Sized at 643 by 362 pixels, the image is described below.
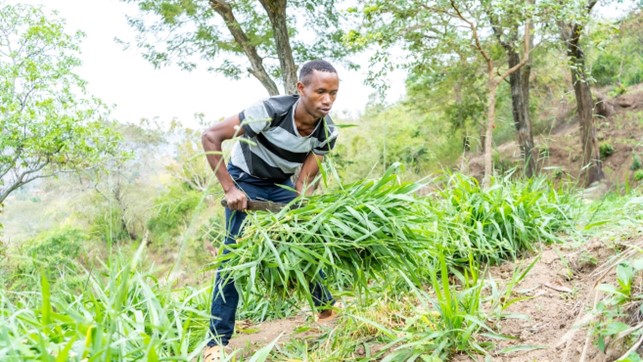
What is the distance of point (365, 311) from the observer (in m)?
2.46

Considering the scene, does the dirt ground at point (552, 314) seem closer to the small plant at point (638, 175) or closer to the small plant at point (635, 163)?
the small plant at point (638, 175)

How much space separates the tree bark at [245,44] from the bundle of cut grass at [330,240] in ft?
25.6

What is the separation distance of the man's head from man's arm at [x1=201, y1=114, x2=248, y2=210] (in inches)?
14.8

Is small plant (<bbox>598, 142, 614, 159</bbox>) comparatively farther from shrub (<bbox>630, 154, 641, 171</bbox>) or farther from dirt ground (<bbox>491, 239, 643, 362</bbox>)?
dirt ground (<bbox>491, 239, 643, 362</bbox>)

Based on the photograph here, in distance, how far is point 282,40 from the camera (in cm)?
908

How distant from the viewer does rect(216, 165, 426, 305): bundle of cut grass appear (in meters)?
1.99

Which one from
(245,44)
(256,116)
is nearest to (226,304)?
(256,116)

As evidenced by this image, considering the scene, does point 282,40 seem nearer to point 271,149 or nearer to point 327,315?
point 271,149

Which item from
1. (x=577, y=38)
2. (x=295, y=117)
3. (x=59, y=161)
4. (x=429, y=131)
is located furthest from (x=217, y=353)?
Answer: (x=429, y=131)

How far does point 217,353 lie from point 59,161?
13129 millimetres

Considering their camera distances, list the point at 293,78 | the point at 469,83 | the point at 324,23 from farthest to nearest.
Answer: the point at 469,83 → the point at 324,23 → the point at 293,78

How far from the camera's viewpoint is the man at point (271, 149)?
7.79 ft

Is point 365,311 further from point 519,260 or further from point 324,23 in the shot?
point 324,23

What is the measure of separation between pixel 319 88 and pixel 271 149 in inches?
16.7
